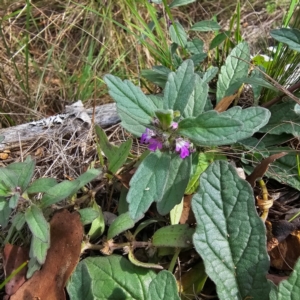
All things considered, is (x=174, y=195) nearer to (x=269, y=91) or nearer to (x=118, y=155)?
(x=118, y=155)

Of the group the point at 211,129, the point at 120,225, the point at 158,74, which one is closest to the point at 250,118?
the point at 211,129

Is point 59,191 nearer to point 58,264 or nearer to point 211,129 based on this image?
point 58,264

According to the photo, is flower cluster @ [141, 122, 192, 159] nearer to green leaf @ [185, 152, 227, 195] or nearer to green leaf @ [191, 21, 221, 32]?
green leaf @ [185, 152, 227, 195]

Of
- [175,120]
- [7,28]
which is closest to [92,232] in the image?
[175,120]

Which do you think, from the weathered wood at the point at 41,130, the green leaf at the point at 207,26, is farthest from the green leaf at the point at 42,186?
the green leaf at the point at 207,26

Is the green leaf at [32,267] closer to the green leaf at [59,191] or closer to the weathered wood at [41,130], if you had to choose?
the green leaf at [59,191]

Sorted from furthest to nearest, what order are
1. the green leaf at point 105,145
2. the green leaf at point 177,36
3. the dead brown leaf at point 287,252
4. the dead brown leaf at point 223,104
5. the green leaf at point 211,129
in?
the green leaf at point 177,36 → the dead brown leaf at point 223,104 → the green leaf at point 105,145 → the dead brown leaf at point 287,252 → the green leaf at point 211,129
